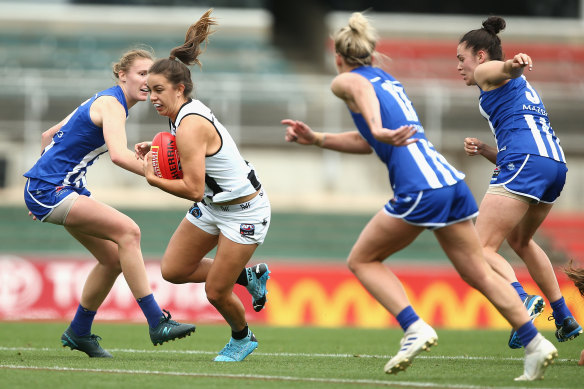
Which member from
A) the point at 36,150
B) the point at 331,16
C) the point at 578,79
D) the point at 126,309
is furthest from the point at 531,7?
the point at 126,309

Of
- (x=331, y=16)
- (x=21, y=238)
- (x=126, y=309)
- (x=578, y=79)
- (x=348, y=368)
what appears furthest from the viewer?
(x=331, y=16)

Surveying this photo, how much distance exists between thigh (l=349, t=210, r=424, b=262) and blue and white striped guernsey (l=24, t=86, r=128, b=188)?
2297mm

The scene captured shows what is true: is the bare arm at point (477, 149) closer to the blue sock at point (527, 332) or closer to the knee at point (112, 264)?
the blue sock at point (527, 332)

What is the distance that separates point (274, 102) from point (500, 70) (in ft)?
39.8

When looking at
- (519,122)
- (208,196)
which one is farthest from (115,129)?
(519,122)

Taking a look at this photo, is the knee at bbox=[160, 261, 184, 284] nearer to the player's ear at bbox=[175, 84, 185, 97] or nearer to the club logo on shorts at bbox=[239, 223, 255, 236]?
the club logo on shorts at bbox=[239, 223, 255, 236]

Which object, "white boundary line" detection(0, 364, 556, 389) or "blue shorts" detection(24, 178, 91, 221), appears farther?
"blue shorts" detection(24, 178, 91, 221)

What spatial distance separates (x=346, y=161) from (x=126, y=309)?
7.22 meters

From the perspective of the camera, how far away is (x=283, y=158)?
18391 millimetres

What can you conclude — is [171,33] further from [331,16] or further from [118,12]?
[331,16]

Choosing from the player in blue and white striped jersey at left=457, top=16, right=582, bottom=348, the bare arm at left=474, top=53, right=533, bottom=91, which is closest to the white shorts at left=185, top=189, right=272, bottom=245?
the player in blue and white striped jersey at left=457, top=16, right=582, bottom=348

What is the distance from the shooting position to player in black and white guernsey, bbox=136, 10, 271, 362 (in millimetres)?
5617

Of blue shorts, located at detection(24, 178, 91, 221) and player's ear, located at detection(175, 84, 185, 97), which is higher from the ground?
player's ear, located at detection(175, 84, 185, 97)

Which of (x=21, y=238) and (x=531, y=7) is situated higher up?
(x=531, y=7)
